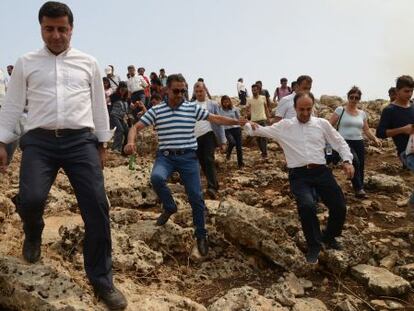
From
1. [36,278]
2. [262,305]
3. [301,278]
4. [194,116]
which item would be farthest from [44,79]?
[301,278]

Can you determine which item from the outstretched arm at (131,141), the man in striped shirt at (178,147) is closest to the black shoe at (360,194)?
the man in striped shirt at (178,147)

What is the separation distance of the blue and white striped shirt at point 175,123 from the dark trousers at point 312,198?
1276mm

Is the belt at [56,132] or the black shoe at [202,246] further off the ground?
the belt at [56,132]

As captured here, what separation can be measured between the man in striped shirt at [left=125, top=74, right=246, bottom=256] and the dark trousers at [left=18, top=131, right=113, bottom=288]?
164 centimetres

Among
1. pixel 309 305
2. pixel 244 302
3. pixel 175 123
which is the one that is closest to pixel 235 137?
pixel 175 123

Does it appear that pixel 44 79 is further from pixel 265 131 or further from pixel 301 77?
pixel 301 77

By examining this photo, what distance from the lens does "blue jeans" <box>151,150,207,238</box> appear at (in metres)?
4.94

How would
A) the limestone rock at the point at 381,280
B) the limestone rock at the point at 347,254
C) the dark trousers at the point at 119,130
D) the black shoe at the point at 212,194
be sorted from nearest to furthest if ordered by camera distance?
1. the limestone rock at the point at 381,280
2. the limestone rock at the point at 347,254
3. the black shoe at the point at 212,194
4. the dark trousers at the point at 119,130

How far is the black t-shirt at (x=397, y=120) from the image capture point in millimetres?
5609

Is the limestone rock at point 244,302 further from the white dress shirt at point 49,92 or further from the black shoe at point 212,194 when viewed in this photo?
the black shoe at point 212,194

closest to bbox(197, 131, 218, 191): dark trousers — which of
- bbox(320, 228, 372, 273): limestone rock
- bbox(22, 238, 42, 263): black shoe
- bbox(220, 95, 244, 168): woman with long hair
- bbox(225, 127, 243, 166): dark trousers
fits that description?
bbox(220, 95, 244, 168): woman with long hair

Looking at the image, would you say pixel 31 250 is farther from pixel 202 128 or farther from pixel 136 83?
pixel 136 83

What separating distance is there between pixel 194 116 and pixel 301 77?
2223mm

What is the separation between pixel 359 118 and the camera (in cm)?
708
